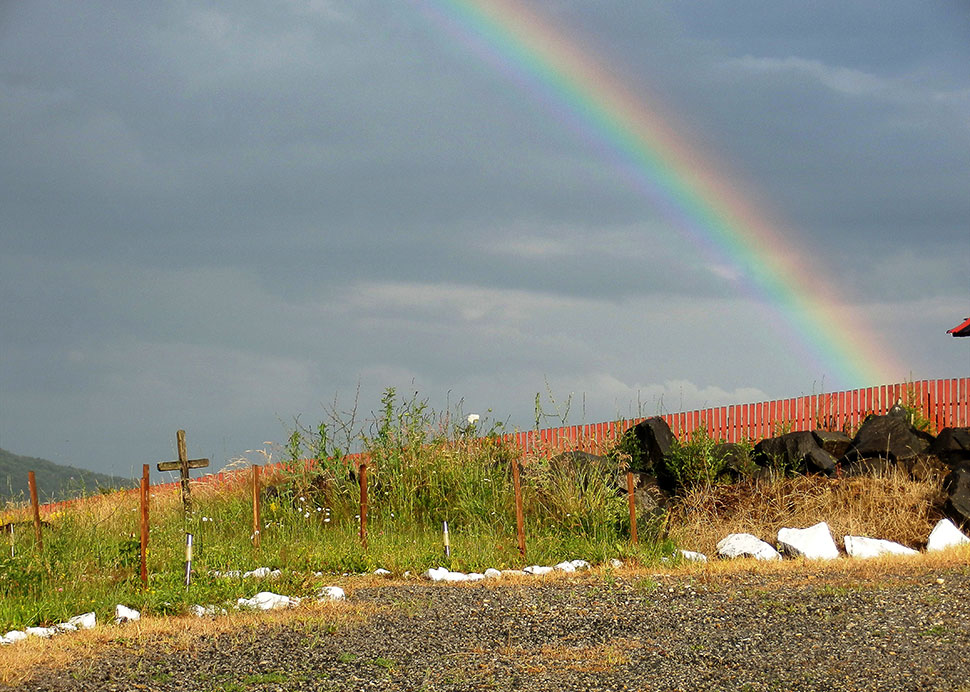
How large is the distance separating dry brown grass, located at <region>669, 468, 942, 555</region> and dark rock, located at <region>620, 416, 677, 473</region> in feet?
2.63

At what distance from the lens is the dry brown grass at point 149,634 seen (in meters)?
6.35

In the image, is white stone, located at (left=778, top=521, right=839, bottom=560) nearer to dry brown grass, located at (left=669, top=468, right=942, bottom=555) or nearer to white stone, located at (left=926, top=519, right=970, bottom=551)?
dry brown grass, located at (left=669, top=468, right=942, bottom=555)

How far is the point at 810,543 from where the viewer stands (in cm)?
1116

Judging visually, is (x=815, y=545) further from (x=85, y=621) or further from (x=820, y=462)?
(x=85, y=621)

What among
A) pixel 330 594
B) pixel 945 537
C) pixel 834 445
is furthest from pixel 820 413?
pixel 330 594

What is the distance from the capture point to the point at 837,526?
12.2m

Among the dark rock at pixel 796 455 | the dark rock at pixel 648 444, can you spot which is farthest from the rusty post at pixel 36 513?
the dark rock at pixel 796 455

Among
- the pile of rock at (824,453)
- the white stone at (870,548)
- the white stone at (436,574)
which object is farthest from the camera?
the pile of rock at (824,453)

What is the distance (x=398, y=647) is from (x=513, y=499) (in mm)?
5456

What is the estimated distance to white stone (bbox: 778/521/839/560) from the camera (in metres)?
11.0

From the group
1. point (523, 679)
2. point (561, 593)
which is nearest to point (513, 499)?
point (561, 593)

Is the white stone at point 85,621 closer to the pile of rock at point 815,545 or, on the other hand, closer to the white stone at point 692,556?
the white stone at point 692,556

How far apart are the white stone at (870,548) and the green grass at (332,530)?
2.29m

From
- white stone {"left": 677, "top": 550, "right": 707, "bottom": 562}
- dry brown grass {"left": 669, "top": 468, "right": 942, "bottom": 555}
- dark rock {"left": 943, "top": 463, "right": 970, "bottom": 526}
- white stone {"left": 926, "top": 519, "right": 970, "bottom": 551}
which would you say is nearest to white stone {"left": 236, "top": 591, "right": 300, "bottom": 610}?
white stone {"left": 677, "top": 550, "right": 707, "bottom": 562}
